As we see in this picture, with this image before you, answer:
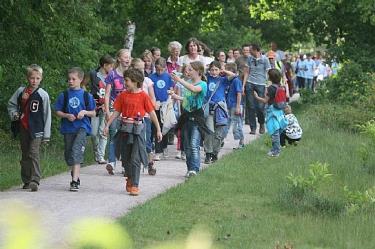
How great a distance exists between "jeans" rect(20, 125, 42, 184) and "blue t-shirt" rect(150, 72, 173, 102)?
3.66 metres

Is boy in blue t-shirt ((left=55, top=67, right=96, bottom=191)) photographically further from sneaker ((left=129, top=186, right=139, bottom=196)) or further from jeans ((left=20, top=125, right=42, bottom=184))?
sneaker ((left=129, top=186, right=139, bottom=196))

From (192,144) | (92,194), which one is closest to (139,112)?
(92,194)

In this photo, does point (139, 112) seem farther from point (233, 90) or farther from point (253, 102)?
point (253, 102)

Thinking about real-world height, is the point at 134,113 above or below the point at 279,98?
below

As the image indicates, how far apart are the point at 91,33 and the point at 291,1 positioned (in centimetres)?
1482

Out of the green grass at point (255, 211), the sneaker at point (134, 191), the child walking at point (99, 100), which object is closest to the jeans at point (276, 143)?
the green grass at point (255, 211)

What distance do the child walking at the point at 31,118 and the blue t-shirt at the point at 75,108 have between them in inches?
9.2

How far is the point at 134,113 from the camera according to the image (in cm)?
975

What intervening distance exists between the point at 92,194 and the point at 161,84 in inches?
158

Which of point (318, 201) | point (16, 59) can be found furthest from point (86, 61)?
point (318, 201)

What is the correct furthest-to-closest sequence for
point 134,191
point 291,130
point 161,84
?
point 291,130, point 161,84, point 134,191

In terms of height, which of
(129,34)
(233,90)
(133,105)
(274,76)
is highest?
(129,34)

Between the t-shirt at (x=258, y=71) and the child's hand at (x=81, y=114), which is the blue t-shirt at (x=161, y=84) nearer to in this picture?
the child's hand at (x=81, y=114)

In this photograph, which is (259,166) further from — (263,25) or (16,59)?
(263,25)
